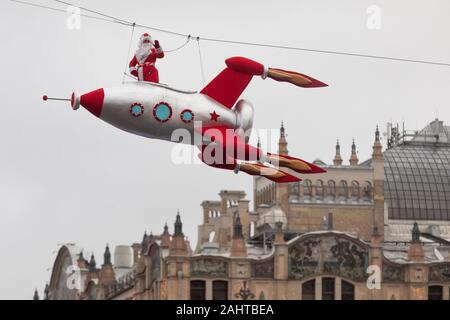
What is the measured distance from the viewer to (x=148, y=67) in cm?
3397

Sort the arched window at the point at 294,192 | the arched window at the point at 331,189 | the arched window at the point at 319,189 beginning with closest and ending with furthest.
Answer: the arched window at the point at 294,192
the arched window at the point at 331,189
the arched window at the point at 319,189

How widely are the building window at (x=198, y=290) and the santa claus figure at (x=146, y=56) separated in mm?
95092

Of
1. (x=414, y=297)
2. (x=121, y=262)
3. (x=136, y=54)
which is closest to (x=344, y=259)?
(x=414, y=297)

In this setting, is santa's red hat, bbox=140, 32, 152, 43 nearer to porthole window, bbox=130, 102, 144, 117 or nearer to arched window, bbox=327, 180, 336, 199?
porthole window, bbox=130, 102, 144, 117

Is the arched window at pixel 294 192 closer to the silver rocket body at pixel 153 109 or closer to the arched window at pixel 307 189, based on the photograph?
the arched window at pixel 307 189

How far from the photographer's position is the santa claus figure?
1336 inches

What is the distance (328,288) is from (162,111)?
98.2 meters

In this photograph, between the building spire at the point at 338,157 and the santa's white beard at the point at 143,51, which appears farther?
the building spire at the point at 338,157

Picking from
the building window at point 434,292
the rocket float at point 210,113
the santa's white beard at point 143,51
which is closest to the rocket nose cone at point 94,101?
the rocket float at point 210,113

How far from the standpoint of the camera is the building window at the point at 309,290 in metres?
130

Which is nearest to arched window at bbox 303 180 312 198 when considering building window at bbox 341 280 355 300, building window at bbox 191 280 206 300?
building window at bbox 341 280 355 300

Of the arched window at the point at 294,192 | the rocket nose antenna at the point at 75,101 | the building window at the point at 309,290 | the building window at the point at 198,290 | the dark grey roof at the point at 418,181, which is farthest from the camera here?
the dark grey roof at the point at 418,181

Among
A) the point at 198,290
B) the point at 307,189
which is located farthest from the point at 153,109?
the point at 307,189

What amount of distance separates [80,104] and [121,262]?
144 meters
